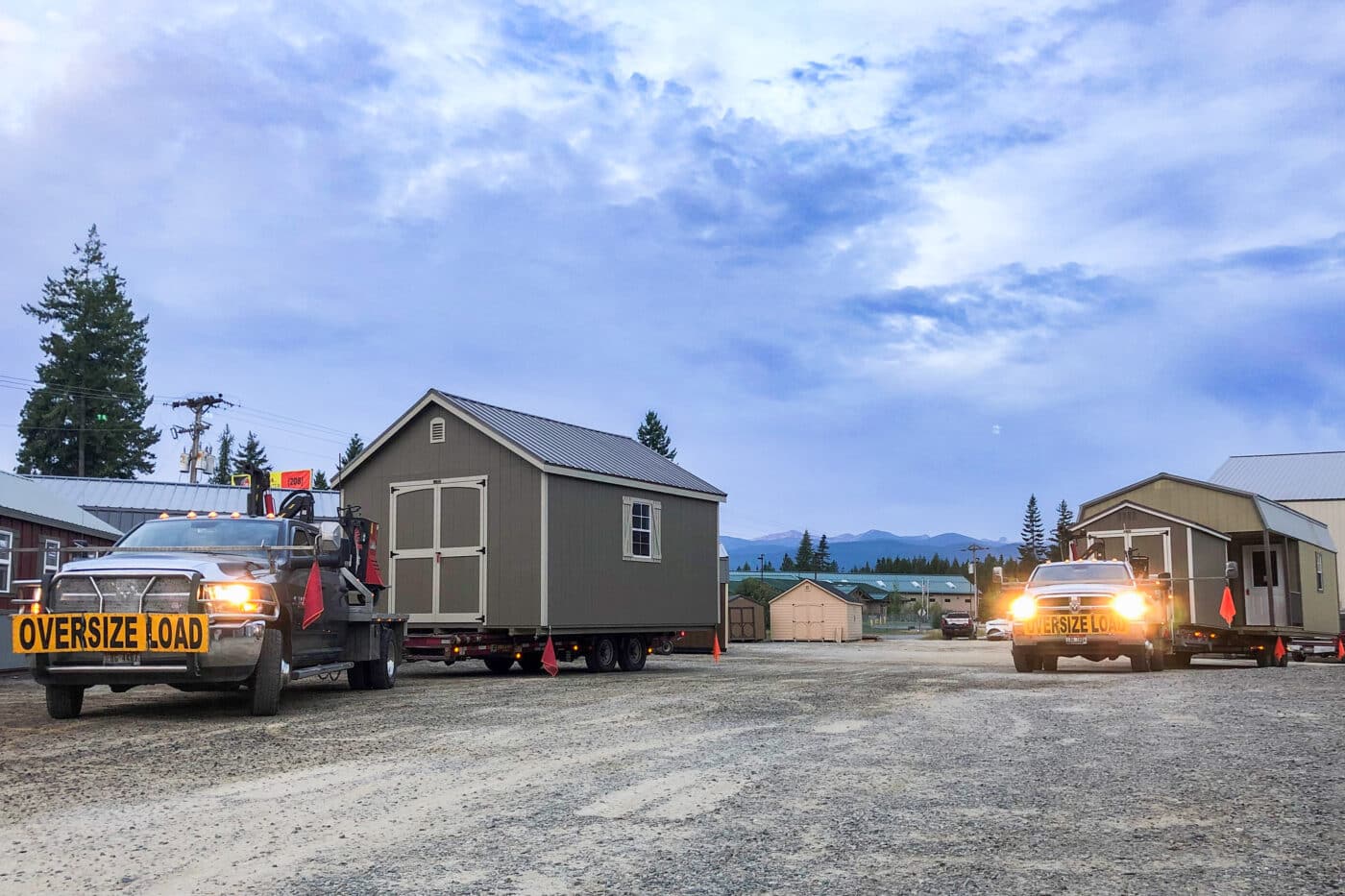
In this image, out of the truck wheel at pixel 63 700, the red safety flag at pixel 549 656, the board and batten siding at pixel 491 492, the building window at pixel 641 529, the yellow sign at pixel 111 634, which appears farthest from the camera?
the building window at pixel 641 529

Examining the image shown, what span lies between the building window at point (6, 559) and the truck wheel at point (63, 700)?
473 inches

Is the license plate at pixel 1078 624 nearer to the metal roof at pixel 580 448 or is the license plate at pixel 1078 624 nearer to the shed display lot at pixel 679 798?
the shed display lot at pixel 679 798

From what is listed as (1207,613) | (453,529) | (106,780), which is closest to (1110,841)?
(106,780)

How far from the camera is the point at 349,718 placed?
1072 centimetres

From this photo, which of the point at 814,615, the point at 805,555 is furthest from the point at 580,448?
the point at 805,555

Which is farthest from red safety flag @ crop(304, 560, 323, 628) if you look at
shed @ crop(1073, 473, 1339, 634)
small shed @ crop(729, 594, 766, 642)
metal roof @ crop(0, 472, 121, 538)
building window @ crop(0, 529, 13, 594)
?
small shed @ crop(729, 594, 766, 642)

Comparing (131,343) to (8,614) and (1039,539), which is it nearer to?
(8,614)

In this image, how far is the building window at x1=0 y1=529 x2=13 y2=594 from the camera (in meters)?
21.1

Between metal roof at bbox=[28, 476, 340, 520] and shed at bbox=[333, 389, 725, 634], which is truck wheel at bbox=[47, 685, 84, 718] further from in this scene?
metal roof at bbox=[28, 476, 340, 520]

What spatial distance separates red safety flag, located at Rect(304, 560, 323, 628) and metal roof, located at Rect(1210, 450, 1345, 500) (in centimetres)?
3602

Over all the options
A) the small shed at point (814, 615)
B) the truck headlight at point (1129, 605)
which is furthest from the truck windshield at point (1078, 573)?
the small shed at point (814, 615)

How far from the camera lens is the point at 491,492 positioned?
1880cm

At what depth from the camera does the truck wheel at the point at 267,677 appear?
1069 centimetres

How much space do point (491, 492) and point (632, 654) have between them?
4.29 m
